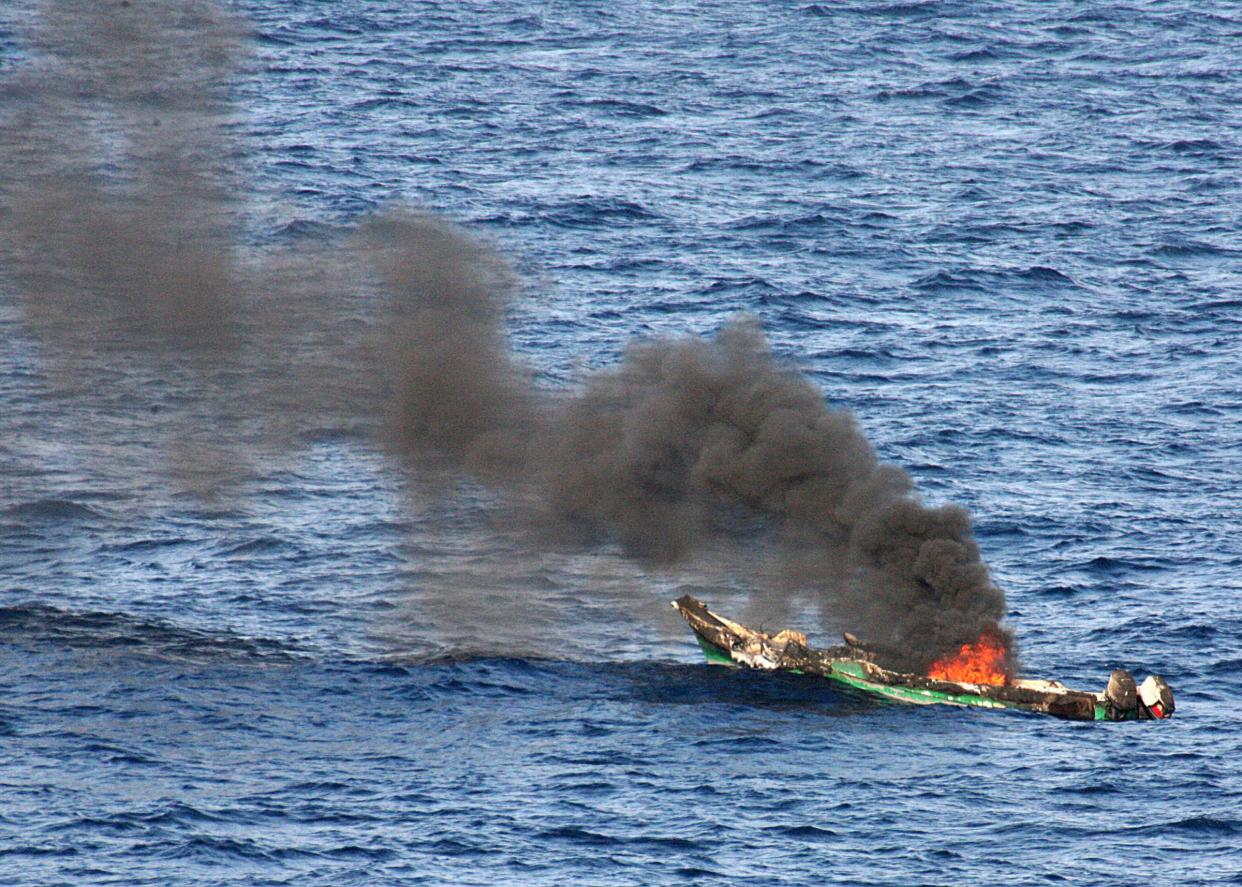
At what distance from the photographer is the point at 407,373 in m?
83.6

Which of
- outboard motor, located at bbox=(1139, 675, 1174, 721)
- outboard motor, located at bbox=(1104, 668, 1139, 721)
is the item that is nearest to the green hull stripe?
outboard motor, located at bbox=(1104, 668, 1139, 721)

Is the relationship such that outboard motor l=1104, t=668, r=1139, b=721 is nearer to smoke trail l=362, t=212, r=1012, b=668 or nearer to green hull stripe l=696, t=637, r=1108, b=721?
green hull stripe l=696, t=637, r=1108, b=721

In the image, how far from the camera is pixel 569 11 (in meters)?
164

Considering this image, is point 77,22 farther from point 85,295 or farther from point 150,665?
point 150,665

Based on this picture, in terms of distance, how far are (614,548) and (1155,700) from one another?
2479 centimetres

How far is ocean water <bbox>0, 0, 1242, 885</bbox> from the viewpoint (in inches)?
2402

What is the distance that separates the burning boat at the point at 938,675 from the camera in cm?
6806

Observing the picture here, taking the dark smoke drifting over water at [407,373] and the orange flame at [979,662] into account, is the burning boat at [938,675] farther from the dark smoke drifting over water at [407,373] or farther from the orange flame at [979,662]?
the dark smoke drifting over water at [407,373]

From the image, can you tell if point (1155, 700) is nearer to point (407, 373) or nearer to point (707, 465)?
point (707, 465)

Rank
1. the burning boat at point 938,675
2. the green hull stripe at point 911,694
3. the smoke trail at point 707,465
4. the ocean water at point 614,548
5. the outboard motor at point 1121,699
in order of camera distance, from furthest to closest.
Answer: the smoke trail at point 707,465 → the green hull stripe at point 911,694 → the burning boat at point 938,675 → the outboard motor at point 1121,699 → the ocean water at point 614,548

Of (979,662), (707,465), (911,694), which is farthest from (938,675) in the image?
(707,465)

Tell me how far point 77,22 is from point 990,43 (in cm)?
8823

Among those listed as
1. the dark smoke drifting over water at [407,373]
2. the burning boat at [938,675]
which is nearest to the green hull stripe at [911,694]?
the burning boat at [938,675]

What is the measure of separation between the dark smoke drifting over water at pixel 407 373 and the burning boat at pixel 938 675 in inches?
46.5
